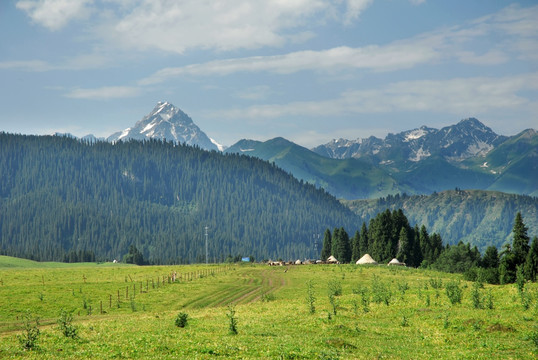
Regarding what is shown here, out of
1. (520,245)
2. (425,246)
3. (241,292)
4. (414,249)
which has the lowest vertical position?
(241,292)

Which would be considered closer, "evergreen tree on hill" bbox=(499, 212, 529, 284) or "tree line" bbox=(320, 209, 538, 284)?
"evergreen tree on hill" bbox=(499, 212, 529, 284)

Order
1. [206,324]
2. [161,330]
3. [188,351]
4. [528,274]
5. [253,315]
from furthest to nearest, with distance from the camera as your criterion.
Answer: [528,274] < [253,315] < [206,324] < [161,330] < [188,351]

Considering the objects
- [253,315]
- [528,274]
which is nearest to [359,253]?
[528,274]

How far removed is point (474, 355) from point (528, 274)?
6385 cm

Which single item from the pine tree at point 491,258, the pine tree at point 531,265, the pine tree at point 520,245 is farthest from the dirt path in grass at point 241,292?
the pine tree at point 491,258

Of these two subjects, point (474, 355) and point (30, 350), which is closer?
point (30, 350)

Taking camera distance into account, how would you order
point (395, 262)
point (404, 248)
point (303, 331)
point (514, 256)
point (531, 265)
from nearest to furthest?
point (303, 331)
point (531, 265)
point (514, 256)
point (395, 262)
point (404, 248)

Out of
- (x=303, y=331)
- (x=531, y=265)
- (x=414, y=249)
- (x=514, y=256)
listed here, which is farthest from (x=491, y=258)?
(x=303, y=331)

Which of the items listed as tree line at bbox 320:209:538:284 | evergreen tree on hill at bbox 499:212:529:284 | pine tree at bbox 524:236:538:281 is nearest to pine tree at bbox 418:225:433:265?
tree line at bbox 320:209:538:284

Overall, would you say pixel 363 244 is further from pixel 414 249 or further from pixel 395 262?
pixel 395 262

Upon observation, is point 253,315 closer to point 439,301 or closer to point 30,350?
point 439,301

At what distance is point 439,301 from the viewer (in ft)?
193

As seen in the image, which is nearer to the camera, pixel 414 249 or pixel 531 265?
pixel 531 265

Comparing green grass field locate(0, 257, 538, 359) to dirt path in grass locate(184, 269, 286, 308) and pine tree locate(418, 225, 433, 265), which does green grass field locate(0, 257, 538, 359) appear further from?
pine tree locate(418, 225, 433, 265)
